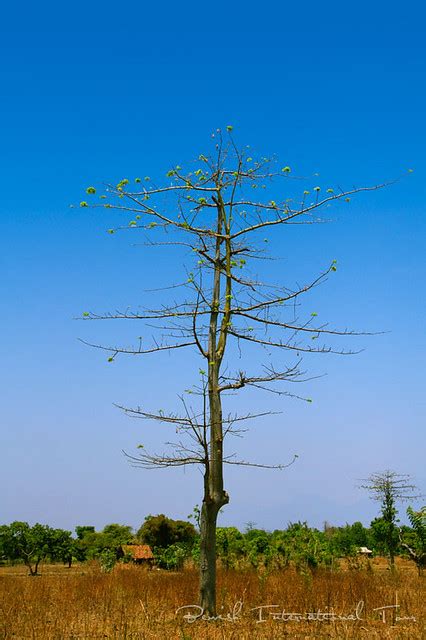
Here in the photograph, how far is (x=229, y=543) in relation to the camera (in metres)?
25.1

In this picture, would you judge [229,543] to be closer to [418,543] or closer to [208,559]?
[418,543]

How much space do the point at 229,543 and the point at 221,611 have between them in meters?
15.8

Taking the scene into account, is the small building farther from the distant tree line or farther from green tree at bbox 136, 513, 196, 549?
green tree at bbox 136, 513, 196, 549

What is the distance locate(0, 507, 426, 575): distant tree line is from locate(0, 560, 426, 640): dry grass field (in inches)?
199

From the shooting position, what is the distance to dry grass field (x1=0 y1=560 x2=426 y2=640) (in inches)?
325

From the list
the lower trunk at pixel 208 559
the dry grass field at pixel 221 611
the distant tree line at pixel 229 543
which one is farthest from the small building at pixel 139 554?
the lower trunk at pixel 208 559

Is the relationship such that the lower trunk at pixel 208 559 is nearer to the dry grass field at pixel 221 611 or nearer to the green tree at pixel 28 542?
the dry grass field at pixel 221 611

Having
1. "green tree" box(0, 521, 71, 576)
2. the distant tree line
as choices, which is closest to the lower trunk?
the distant tree line

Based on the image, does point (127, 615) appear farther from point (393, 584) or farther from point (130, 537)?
point (130, 537)

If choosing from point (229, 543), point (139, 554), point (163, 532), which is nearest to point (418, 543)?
point (229, 543)

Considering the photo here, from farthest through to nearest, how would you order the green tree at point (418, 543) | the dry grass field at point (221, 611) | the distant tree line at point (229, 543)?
the green tree at point (418, 543), the distant tree line at point (229, 543), the dry grass field at point (221, 611)

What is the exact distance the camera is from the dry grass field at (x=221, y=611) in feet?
27.1

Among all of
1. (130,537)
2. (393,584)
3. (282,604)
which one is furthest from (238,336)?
(130,537)

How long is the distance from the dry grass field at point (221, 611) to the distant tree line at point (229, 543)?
199 inches
